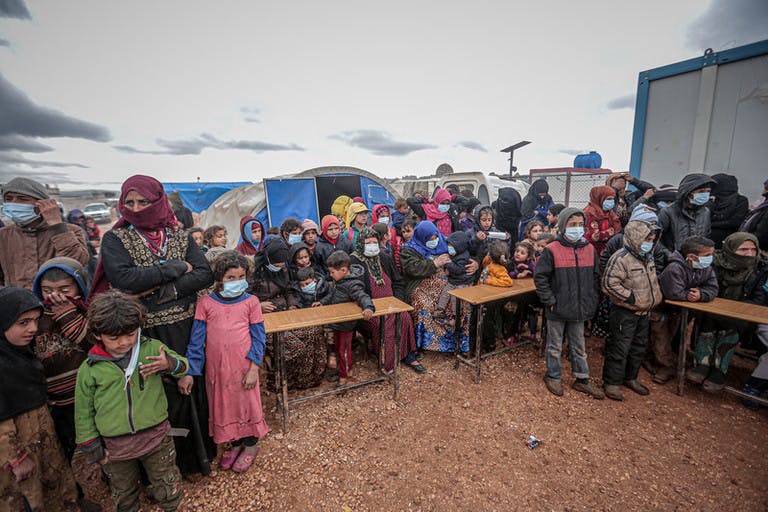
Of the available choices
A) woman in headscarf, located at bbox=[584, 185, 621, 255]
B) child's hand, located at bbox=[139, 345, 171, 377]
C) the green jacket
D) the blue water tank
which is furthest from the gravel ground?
the blue water tank

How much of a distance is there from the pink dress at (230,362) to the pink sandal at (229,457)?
22 cm

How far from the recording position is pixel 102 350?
1994 millimetres

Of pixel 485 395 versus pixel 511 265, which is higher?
pixel 511 265

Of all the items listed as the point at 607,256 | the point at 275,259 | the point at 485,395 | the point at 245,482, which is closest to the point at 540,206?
the point at 607,256

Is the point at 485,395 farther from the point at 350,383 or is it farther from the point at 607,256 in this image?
the point at 607,256

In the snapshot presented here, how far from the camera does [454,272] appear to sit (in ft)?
15.2

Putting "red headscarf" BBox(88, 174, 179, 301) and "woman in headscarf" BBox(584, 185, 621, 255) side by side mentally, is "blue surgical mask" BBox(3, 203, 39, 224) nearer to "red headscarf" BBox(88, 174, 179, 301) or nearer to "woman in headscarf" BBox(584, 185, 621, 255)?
"red headscarf" BBox(88, 174, 179, 301)

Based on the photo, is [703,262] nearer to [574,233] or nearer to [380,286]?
[574,233]

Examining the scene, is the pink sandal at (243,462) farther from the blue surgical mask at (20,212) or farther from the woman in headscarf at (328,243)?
the blue surgical mask at (20,212)

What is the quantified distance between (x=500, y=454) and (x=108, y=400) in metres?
2.93

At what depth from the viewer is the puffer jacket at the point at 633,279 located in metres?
3.62

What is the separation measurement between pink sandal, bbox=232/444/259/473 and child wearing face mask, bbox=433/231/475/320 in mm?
2648

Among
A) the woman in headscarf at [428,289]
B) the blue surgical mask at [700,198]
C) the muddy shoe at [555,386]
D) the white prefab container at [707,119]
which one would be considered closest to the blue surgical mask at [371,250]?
the woman in headscarf at [428,289]

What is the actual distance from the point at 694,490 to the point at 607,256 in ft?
8.71
